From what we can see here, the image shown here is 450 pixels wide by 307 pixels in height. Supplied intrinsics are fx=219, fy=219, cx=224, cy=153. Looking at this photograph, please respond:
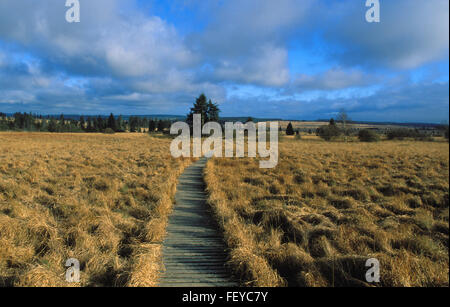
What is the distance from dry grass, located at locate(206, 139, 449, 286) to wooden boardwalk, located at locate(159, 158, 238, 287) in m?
0.36

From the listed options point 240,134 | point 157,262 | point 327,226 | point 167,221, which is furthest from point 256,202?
point 240,134

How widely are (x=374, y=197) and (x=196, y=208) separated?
853 cm

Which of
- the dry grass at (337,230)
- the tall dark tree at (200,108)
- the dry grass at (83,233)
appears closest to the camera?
the dry grass at (83,233)

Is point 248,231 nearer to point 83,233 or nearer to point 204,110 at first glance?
point 83,233

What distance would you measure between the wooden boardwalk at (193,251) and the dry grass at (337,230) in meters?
0.36

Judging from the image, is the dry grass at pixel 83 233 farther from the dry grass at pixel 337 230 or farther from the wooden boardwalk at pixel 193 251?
the dry grass at pixel 337 230

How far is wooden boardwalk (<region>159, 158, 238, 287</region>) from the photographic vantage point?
432 cm

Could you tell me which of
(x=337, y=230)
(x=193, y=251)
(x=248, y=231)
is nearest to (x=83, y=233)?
(x=193, y=251)

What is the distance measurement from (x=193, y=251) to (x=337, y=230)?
156 inches

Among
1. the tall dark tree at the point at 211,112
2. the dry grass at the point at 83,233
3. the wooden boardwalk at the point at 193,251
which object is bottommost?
the wooden boardwalk at the point at 193,251

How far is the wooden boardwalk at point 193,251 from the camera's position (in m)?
4.32

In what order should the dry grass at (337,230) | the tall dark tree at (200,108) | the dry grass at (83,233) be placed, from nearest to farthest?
the dry grass at (83,233)
the dry grass at (337,230)
the tall dark tree at (200,108)

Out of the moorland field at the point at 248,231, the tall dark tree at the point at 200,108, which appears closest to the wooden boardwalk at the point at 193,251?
the moorland field at the point at 248,231

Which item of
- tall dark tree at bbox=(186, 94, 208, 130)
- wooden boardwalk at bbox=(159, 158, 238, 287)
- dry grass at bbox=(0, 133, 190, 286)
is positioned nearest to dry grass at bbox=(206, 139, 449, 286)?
wooden boardwalk at bbox=(159, 158, 238, 287)
